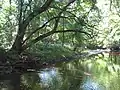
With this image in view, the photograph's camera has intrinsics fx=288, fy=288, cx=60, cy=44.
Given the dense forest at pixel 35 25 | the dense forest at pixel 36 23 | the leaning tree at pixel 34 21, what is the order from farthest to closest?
the leaning tree at pixel 34 21, the dense forest at pixel 36 23, the dense forest at pixel 35 25

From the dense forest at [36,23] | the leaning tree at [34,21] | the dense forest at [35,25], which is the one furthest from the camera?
the leaning tree at [34,21]

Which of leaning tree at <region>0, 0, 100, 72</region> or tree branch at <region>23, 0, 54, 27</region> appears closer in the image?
tree branch at <region>23, 0, 54, 27</region>

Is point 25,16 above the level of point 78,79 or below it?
above

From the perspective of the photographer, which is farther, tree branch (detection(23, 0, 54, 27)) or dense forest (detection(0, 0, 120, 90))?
tree branch (detection(23, 0, 54, 27))

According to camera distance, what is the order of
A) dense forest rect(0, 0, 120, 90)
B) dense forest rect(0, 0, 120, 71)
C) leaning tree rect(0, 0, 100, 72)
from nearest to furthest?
dense forest rect(0, 0, 120, 90) → dense forest rect(0, 0, 120, 71) → leaning tree rect(0, 0, 100, 72)

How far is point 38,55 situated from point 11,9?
4458 mm

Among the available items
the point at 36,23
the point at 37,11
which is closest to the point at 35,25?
the point at 36,23

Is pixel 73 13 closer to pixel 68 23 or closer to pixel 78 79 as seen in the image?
pixel 68 23

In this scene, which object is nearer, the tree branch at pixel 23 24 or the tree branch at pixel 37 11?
the tree branch at pixel 37 11

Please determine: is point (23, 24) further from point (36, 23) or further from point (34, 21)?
point (36, 23)

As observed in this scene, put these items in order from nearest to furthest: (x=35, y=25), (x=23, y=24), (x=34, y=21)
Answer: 1. (x=23, y=24)
2. (x=34, y=21)
3. (x=35, y=25)

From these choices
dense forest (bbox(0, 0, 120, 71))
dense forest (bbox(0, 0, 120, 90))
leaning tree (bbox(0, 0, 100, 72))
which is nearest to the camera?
dense forest (bbox(0, 0, 120, 90))

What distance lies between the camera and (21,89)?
1438cm

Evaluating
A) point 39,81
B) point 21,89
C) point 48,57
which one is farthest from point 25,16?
point 21,89
